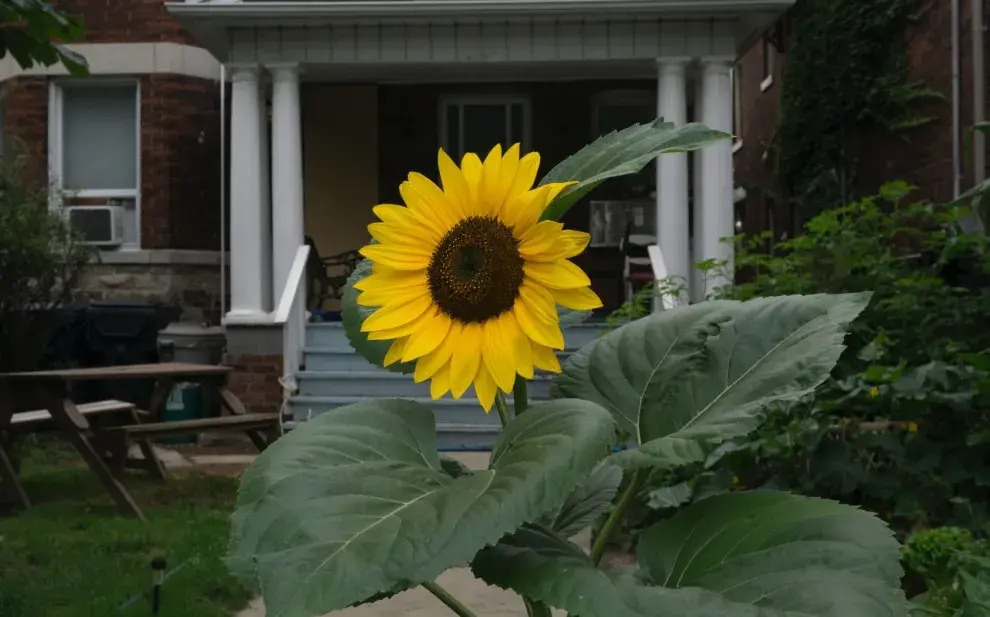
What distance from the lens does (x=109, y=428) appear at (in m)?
6.86

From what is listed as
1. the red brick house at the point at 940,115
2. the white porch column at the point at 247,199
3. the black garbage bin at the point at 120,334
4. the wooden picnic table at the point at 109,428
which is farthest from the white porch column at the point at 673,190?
the black garbage bin at the point at 120,334

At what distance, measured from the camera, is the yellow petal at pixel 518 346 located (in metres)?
0.84

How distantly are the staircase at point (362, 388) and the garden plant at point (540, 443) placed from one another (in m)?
6.83

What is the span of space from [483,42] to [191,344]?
4.37 meters

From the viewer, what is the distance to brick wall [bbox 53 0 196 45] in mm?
12273

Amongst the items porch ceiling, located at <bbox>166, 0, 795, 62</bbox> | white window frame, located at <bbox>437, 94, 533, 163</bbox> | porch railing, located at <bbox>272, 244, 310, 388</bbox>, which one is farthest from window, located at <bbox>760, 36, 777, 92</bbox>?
porch railing, located at <bbox>272, 244, 310, 388</bbox>

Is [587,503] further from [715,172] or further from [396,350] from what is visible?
[715,172]

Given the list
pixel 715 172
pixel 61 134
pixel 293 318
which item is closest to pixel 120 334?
pixel 293 318

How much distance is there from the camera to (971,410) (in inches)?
142

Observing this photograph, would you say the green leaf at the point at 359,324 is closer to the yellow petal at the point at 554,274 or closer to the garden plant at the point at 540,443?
the garden plant at the point at 540,443

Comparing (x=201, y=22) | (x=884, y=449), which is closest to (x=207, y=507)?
(x=884, y=449)

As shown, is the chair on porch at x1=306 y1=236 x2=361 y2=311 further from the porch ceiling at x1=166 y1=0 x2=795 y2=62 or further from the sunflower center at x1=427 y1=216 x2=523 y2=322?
the sunflower center at x1=427 y1=216 x2=523 y2=322

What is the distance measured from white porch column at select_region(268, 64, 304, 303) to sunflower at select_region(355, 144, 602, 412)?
29.4ft

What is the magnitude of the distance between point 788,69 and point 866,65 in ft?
5.33
